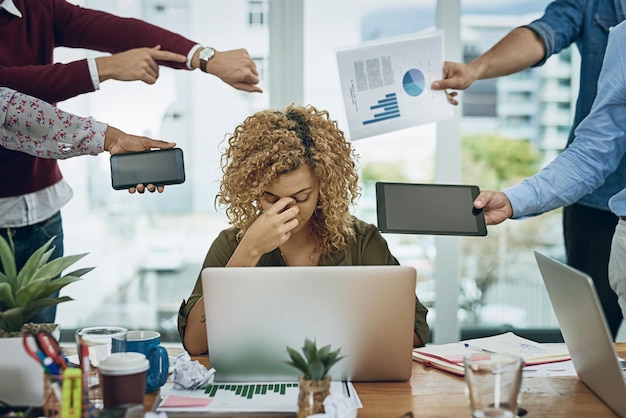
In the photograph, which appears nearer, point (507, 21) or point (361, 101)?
point (361, 101)

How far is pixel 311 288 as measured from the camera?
1.49 meters

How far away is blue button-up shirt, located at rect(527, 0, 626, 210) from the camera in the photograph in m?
2.48

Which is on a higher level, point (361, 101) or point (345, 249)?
point (361, 101)

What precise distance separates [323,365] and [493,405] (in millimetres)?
292

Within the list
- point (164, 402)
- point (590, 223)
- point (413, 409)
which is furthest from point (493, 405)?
point (590, 223)

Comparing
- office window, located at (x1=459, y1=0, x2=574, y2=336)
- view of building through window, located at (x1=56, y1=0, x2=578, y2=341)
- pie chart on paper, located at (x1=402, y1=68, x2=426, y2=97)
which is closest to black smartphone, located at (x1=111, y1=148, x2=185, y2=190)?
pie chart on paper, located at (x1=402, y1=68, x2=426, y2=97)

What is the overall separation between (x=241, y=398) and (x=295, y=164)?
0.74 metres

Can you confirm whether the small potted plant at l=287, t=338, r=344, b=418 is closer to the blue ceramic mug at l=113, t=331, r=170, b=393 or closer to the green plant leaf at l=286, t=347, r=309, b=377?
the green plant leaf at l=286, t=347, r=309, b=377

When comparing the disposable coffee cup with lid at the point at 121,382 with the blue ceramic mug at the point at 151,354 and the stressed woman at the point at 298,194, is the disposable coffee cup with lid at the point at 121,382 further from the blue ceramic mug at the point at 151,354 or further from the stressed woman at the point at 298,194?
the stressed woman at the point at 298,194

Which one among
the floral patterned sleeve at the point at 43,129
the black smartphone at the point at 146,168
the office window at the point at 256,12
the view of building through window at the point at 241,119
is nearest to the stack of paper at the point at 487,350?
the black smartphone at the point at 146,168

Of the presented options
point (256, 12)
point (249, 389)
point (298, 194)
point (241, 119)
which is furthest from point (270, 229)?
point (256, 12)

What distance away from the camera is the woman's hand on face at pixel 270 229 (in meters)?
1.87

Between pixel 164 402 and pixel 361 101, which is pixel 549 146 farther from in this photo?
pixel 164 402

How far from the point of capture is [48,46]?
2.29m
